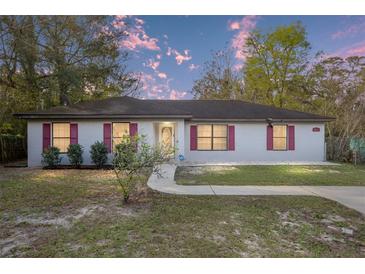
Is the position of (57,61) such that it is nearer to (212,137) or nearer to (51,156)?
(51,156)

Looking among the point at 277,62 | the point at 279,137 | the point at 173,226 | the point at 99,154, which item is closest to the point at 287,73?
the point at 277,62

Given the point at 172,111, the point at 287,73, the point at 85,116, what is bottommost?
the point at 85,116

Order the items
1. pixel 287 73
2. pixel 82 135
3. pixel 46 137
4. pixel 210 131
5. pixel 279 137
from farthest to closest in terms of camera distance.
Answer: pixel 287 73, pixel 279 137, pixel 210 131, pixel 82 135, pixel 46 137

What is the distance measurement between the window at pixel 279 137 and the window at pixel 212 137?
2778 millimetres

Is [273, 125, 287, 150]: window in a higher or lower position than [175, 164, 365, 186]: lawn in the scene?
higher

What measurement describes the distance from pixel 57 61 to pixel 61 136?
23.0ft

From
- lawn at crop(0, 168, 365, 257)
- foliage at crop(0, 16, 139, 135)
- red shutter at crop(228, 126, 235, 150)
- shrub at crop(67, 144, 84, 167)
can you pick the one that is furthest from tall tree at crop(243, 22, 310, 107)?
lawn at crop(0, 168, 365, 257)

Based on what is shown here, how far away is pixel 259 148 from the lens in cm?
1302

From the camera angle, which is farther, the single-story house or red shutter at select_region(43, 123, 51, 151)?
the single-story house

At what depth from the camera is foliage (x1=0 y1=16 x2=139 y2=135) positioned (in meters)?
13.8

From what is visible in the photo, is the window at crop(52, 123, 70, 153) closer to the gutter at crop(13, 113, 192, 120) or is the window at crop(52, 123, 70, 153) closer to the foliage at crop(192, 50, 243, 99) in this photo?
the gutter at crop(13, 113, 192, 120)

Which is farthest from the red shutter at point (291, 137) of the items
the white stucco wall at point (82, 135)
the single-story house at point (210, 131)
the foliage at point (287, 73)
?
the foliage at point (287, 73)
